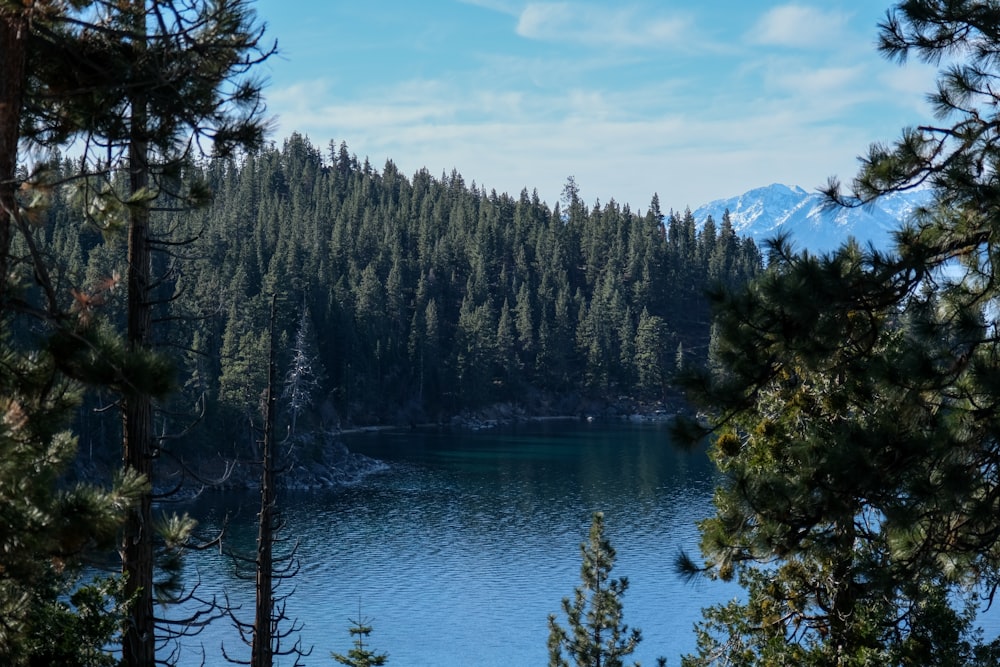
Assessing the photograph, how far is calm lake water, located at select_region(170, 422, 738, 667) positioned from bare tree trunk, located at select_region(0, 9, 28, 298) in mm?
14565

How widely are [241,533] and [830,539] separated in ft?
132

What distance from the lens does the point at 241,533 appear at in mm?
43906

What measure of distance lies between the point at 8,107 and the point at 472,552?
37.4 metres

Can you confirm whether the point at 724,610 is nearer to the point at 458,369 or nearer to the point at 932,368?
the point at 932,368

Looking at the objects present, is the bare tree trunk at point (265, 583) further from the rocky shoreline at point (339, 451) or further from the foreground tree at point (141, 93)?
the rocky shoreline at point (339, 451)

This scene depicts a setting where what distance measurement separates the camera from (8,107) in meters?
4.97

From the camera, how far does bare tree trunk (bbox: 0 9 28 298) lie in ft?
16.2

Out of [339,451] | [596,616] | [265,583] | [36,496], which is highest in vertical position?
[36,496]

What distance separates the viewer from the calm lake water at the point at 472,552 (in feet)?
102

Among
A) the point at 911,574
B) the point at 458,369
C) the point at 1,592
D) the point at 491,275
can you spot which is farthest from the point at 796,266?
the point at 491,275

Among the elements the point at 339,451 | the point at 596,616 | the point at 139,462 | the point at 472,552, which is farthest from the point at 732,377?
the point at 339,451

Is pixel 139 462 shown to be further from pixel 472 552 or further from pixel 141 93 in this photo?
pixel 472 552

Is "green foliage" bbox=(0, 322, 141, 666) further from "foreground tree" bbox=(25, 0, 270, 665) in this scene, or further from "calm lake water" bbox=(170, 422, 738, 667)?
"calm lake water" bbox=(170, 422, 738, 667)

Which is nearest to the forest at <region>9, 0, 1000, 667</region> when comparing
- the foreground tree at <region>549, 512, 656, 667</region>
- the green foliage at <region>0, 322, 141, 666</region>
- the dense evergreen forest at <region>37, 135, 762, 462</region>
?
the green foliage at <region>0, 322, 141, 666</region>
